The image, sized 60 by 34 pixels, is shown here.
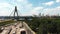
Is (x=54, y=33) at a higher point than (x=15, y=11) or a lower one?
lower

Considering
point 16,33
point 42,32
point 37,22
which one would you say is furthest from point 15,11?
point 42,32

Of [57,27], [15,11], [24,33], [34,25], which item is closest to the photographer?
[24,33]

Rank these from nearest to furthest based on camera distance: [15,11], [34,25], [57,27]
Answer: [57,27]
[34,25]
[15,11]

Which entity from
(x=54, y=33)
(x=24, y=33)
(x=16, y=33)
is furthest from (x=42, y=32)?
(x=54, y=33)

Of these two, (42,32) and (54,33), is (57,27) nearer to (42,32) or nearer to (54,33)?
(54,33)

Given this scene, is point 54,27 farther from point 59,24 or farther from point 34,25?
point 34,25

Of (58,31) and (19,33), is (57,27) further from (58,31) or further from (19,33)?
(19,33)

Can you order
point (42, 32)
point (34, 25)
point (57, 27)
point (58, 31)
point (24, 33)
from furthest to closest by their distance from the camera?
point (34, 25) < point (57, 27) < point (58, 31) < point (24, 33) < point (42, 32)

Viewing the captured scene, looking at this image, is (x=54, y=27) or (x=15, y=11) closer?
(x=54, y=27)

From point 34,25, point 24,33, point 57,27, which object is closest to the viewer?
Result: point 24,33
